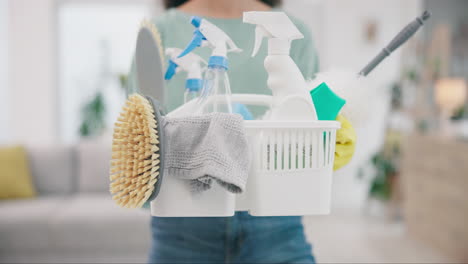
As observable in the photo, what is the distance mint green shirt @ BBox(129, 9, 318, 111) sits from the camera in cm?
41

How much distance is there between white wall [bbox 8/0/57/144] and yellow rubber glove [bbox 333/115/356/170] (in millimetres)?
3802

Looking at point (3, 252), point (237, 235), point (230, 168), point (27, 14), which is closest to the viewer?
point (230, 168)

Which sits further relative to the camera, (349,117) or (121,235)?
(121,235)

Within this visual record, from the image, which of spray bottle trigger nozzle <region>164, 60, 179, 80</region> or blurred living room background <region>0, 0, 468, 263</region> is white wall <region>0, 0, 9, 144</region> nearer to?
blurred living room background <region>0, 0, 468, 263</region>

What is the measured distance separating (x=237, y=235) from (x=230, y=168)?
33cm

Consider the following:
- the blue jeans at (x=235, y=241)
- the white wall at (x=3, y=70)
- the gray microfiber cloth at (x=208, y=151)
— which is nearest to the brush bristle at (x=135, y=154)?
the gray microfiber cloth at (x=208, y=151)

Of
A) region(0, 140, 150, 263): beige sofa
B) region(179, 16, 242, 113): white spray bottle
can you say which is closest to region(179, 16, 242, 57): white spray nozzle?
region(179, 16, 242, 113): white spray bottle

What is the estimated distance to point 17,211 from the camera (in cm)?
213

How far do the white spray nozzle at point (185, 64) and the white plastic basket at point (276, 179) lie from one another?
0.10 meters

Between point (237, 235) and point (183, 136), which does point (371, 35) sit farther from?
point (183, 136)

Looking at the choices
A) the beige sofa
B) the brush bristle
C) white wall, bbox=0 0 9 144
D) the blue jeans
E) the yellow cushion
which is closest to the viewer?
the brush bristle

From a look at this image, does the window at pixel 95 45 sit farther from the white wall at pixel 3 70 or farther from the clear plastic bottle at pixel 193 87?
the clear plastic bottle at pixel 193 87

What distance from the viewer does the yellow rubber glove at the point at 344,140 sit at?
1.32ft

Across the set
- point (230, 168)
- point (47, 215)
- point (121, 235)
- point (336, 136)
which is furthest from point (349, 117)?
point (47, 215)
